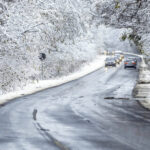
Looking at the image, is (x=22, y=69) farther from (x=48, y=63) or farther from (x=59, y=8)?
(x=48, y=63)

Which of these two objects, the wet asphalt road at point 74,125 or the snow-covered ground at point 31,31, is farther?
the snow-covered ground at point 31,31

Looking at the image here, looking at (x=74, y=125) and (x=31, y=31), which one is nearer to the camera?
(x=74, y=125)

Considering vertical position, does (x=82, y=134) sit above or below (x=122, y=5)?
below

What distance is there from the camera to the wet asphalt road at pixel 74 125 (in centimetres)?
870

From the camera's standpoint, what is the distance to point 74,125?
11.5 m

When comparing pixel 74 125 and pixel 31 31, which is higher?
pixel 31 31

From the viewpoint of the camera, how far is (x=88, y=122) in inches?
476

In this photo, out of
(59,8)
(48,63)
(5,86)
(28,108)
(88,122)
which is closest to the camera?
(88,122)

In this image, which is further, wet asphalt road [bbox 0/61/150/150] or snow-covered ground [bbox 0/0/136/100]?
snow-covered ground [bbox 0/0/136/100]

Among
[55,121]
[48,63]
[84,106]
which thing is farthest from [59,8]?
[55,121]

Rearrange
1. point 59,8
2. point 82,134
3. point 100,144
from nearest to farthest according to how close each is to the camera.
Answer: point 100,144 → point 82,134 → point 59,8

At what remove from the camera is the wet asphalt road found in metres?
8.70

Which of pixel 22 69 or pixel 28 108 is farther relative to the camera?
pixel 22 69

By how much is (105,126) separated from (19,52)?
13.9 m
